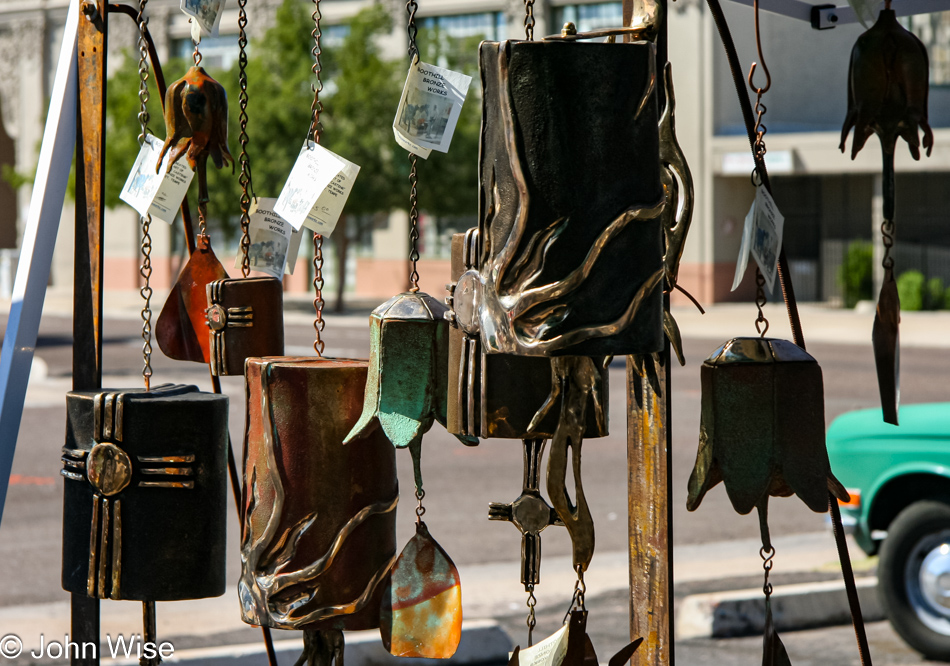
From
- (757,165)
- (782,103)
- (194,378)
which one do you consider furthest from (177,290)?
(782,103)

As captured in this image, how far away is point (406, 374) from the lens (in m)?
1.45

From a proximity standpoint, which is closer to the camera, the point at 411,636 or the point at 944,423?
the point at 411,636

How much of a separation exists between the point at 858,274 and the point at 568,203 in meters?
20.5

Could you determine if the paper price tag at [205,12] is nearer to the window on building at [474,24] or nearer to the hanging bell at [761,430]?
the hanging bell at [761,430]

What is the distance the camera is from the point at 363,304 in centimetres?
2405

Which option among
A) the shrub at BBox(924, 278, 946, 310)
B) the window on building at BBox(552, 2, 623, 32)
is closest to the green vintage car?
the shrub at BBox(924, 278, 946, 310)

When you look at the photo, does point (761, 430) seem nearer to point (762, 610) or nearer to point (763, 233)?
point (763, 233)

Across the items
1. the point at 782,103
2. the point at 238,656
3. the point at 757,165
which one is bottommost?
the point at 238,656

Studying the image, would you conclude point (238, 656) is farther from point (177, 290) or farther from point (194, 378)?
point (194, 378)

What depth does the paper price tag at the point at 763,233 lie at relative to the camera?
1541mm

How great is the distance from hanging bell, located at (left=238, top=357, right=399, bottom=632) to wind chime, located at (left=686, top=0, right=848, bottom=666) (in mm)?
462

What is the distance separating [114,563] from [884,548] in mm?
3465

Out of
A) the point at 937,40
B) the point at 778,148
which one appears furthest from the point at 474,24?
the point at 937,40

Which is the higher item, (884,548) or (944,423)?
(944,423)
